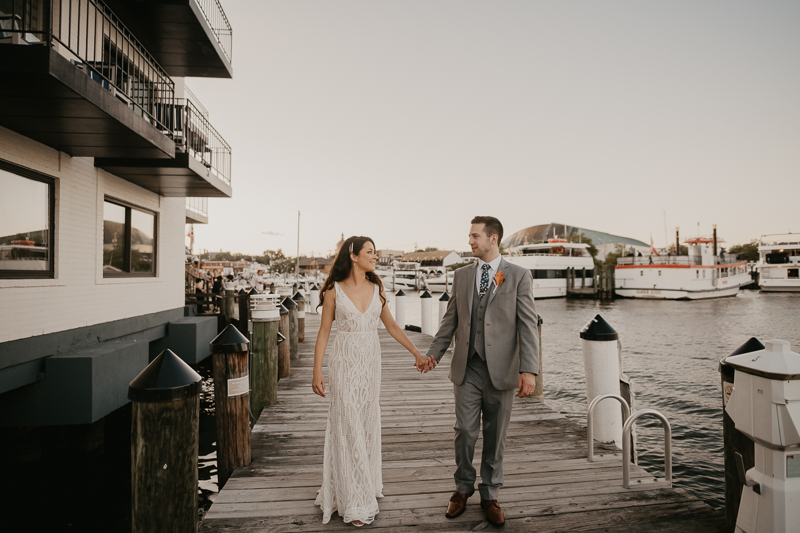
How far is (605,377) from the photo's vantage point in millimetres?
4539

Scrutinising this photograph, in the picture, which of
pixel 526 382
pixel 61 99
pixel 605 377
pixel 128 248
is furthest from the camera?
pixel 128 248

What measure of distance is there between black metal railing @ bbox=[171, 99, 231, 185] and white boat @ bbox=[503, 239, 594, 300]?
137 ft

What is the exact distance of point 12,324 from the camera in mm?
6223

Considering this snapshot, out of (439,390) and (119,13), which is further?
A: (119,13)

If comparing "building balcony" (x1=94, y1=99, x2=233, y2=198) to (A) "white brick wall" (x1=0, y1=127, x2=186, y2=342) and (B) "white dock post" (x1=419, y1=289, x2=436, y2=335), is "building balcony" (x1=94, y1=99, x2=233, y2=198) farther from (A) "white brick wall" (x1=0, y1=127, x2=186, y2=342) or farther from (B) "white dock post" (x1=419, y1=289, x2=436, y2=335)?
(B) "white dock post" (x1=419, y1=289, x2=436, y2=335)

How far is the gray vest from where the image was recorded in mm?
3354

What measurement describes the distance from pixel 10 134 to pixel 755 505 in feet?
29.4

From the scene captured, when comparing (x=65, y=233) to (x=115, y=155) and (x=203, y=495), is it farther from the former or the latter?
(x=203, y=495)

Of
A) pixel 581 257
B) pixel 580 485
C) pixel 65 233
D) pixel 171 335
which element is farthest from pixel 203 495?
pixel 581 257

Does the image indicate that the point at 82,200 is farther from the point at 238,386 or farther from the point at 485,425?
the point at 485,425

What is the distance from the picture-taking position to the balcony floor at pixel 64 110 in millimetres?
4711

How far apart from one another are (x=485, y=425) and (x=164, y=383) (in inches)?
87.2

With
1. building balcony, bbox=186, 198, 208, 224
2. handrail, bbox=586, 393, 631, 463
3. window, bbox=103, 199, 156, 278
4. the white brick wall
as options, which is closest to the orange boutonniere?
handrail, bbox=586, 393, 631, 463

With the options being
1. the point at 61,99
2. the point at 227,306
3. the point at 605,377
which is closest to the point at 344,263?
the point at 605,377
